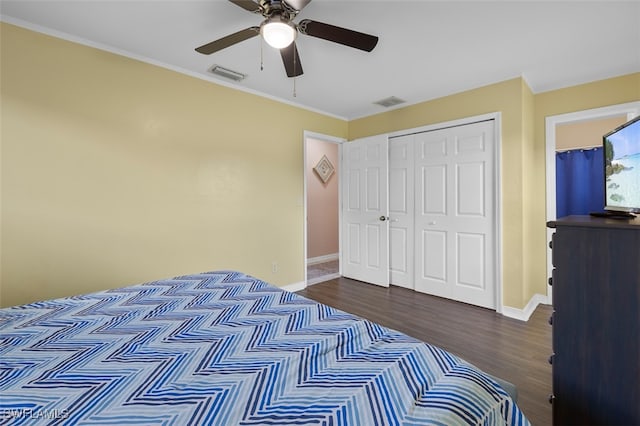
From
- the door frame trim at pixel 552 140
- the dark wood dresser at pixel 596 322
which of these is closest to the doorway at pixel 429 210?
the door frame trim at pixel 552 140

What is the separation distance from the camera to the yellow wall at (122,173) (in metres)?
2.05

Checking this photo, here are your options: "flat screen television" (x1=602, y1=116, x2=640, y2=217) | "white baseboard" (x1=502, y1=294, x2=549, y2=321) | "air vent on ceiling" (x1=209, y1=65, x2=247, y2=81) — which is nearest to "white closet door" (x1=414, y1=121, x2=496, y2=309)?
"white baseboard" (x1=502, y1=294, x2=549, y2=321)

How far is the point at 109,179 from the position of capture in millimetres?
2400

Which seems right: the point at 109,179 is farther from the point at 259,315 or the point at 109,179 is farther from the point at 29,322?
the point at 259,315

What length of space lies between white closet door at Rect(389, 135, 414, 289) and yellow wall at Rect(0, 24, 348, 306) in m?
1.53

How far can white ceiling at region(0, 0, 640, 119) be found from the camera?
1.89m

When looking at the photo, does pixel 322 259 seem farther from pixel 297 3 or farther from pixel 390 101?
pixel 297 3

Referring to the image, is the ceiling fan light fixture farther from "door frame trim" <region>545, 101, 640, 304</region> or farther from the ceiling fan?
"door frame trim" <region>545, 101, 640, 304</region>

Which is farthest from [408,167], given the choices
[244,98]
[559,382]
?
[559,382]

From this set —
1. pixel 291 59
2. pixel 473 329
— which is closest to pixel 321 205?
pixel 473 329

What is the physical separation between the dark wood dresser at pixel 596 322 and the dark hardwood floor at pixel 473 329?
1.03ft

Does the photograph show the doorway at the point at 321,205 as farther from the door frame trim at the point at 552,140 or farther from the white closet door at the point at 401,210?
the door frame trim at the point at 552,140

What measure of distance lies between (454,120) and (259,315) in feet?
10.1

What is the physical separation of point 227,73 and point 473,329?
3.39 metres
